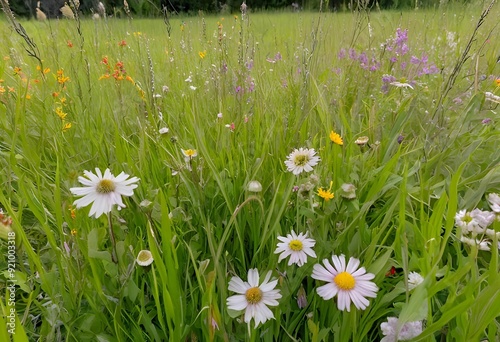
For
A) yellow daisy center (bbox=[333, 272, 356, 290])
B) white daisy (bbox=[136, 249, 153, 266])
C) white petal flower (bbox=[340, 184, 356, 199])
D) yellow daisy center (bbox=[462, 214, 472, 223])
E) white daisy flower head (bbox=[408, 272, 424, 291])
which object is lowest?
white daisy flower head (bbox=[408, 272, 424, 291])

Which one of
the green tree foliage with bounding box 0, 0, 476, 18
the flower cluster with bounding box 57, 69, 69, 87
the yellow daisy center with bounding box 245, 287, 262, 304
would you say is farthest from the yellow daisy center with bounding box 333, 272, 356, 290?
the flower cluster with bounding box 57, 69, 69, 87

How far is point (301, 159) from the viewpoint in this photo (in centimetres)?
74

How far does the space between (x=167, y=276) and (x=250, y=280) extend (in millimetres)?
136

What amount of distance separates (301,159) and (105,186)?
371 millimetres

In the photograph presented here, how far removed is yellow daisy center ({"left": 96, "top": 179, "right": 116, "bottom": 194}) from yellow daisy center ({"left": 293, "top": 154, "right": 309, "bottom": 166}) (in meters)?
0.35

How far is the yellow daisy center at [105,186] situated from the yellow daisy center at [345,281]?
0.34 m

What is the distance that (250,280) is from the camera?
54cm

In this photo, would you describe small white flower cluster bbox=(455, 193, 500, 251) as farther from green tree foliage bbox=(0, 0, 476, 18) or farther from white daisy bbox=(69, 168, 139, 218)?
green tree foliage bbox=(0, 0, 476, 18)

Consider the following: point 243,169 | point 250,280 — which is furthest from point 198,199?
point 250,280

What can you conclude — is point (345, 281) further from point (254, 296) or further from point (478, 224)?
point (478, 224)

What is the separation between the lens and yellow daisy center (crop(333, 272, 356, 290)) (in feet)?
1.62

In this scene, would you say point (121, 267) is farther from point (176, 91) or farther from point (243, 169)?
point (176, 91)

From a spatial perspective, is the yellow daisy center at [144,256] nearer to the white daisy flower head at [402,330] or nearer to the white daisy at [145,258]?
the white daisy at [145,258]

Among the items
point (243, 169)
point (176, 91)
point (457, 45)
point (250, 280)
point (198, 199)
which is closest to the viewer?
point (250, 280)
